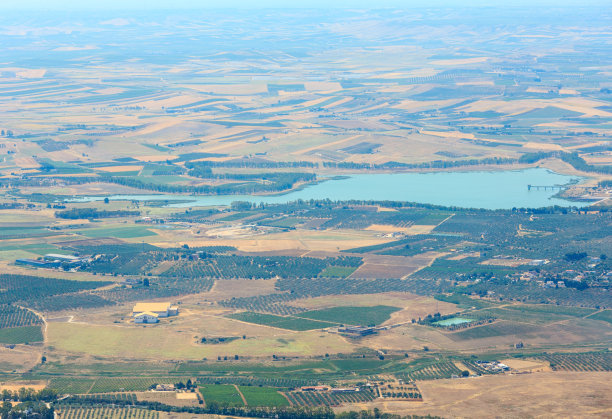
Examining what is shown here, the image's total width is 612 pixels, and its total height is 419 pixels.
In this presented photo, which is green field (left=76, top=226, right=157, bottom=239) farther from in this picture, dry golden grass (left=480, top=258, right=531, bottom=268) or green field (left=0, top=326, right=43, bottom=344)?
dry golden grass (left=480, top=258, right=531, bottom=268)

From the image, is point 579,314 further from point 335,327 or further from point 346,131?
point 346,131

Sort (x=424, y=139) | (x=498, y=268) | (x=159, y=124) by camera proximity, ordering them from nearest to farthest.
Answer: (x=498, y=268), (x=424, y=139), (x=159, y=124)

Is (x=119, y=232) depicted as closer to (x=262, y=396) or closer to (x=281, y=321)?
(x=281, y=321)

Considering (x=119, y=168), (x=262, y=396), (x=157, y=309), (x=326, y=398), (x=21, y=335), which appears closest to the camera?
(x=326, y=398)

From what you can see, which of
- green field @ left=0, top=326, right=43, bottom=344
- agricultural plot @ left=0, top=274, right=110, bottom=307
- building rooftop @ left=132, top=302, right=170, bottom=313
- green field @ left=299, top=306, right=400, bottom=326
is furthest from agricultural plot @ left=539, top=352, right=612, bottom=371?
agricultural plot @ left=0, top=274, right=110, bottom=307

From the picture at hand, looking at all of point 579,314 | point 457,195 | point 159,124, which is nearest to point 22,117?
point 159,124

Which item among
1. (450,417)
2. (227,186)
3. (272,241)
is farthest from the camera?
(227,186)

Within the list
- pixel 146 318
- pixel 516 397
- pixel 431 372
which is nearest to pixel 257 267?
pixel 146 318
